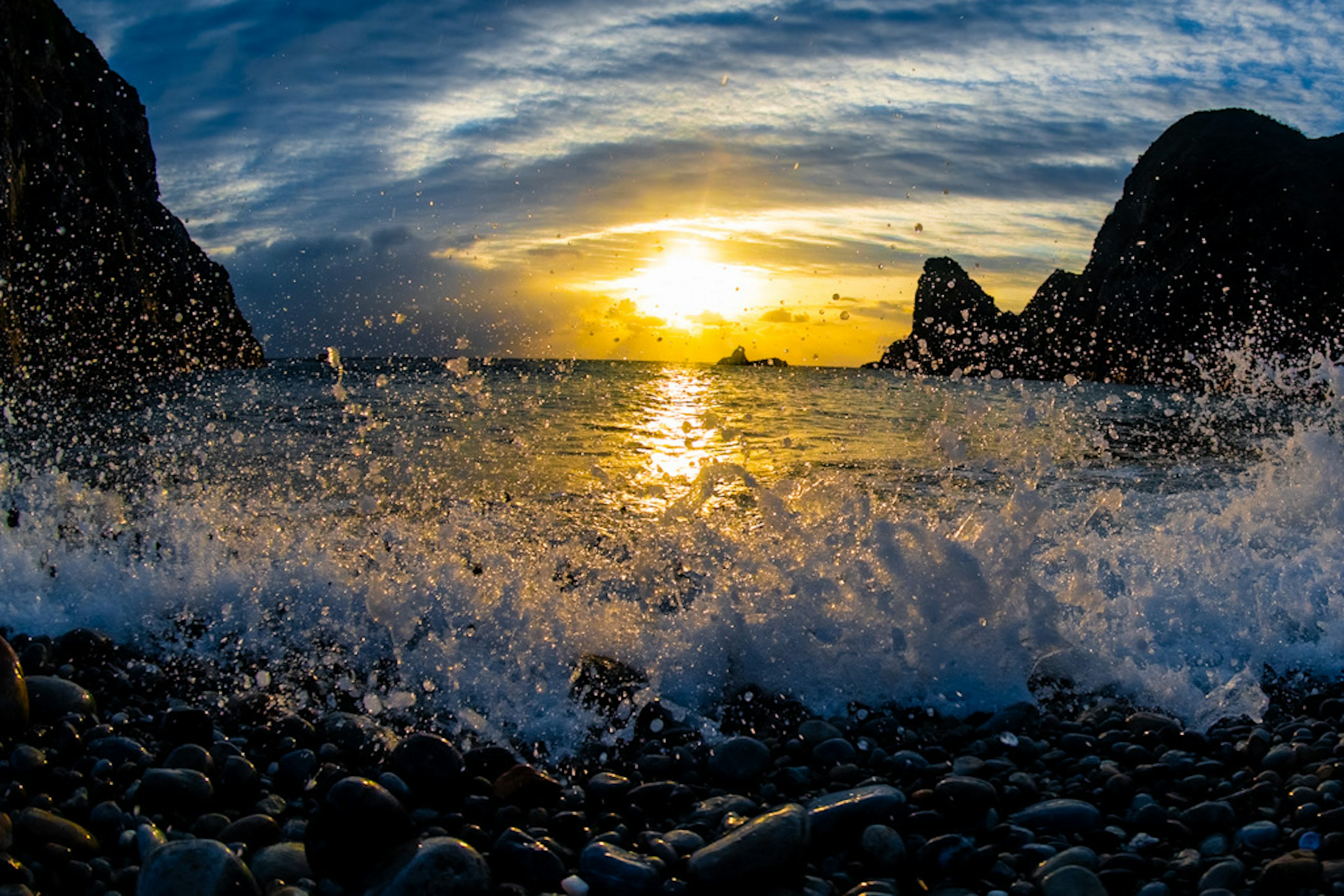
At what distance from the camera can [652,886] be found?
2711mm

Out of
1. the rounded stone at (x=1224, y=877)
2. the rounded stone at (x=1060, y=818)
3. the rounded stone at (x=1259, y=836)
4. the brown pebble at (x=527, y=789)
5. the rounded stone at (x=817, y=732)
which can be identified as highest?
the rounded stone at (x=1224, y=877)

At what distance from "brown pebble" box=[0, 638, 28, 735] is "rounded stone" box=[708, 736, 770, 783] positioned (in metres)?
2.80

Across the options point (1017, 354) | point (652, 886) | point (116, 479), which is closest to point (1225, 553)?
point (652, 886)

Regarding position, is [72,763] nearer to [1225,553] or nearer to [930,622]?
[930,622]

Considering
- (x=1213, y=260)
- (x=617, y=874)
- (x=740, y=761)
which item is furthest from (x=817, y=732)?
(x=1213, y=260)

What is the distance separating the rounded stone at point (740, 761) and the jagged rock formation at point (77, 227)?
82.8 feet

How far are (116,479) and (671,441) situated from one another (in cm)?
1019

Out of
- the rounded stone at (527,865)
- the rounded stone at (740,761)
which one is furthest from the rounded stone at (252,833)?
the rounded stone at (740,761)

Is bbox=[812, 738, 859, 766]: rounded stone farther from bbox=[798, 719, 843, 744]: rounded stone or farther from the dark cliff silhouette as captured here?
the dark cliff silhouette

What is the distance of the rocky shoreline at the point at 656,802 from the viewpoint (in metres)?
2.72

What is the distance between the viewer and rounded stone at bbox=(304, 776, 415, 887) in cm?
282

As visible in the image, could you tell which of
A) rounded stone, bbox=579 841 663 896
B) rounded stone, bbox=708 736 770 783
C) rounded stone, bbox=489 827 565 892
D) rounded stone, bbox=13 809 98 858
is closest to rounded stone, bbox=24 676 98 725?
rounded stone, bbox=13 809 98 858

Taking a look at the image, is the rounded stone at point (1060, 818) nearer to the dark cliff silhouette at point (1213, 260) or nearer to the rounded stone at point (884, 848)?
the rounded stone at point (884, 848)

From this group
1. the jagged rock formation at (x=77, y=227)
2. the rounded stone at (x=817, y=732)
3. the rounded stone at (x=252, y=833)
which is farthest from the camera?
the jagged rock formation at (x=77, y=227)
